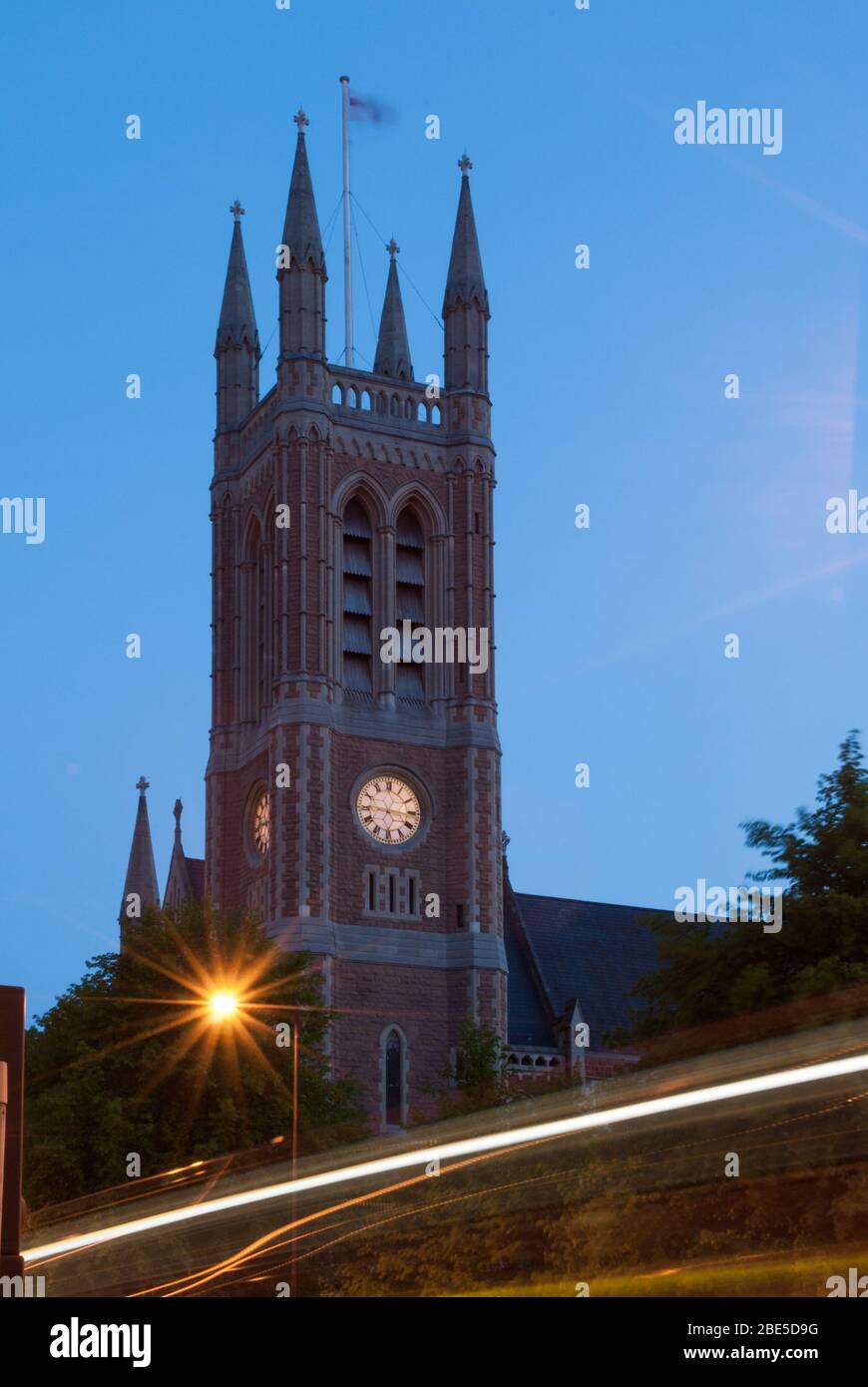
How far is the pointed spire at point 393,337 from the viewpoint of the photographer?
3391 inches

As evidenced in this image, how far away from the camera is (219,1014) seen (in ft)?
97.5

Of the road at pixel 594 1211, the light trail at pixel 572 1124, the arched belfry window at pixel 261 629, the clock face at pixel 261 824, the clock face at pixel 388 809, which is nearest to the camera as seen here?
the light trail at pixel 572 1124

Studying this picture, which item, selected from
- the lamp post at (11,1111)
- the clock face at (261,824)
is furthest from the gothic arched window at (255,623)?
the lamp post at (11,1111)

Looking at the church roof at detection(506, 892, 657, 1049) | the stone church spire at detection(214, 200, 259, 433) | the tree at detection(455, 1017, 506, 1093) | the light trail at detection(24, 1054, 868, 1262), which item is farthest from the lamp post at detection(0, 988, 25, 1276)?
the stone church spire at detection(214, 200, 259, 433)

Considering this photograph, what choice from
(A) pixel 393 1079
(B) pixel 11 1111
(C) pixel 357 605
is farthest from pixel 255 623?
(B) pixel 11 1111

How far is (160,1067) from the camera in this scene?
44.1 metres

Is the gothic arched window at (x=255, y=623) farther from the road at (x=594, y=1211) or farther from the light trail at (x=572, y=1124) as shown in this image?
the light trail at (x=572, y=1124)

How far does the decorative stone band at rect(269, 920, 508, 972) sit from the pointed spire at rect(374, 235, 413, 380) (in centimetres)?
2564

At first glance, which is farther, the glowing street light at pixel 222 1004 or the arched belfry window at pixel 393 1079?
the arched belfry window at pixel 393 1079

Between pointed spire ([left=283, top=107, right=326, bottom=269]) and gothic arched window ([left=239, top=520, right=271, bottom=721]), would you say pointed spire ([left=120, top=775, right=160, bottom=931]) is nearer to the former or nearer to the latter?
gothic arched window ([left=239, top=520, right=271, bottom=721])

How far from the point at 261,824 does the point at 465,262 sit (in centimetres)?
2509

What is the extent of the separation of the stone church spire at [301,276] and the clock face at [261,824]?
17.3m

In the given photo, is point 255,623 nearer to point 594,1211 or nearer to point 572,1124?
point 594,1211
